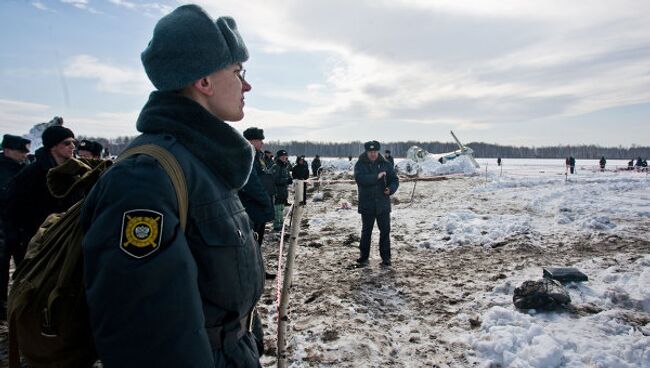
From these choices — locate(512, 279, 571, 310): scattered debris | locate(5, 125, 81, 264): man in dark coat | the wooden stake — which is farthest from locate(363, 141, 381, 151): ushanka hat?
locate(5, 125, 81, 264): man in dark coat

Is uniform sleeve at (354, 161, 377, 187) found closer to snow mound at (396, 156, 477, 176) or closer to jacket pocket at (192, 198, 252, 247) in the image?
jacket pocket at (192, 198, 252, 247)

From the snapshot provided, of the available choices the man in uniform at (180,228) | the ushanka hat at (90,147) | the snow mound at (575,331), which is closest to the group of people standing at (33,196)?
the ushanka hat at (90,147)

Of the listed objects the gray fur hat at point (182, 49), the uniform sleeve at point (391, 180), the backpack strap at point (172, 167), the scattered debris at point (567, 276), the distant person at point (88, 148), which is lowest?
the scattered debris at point (567, 276)

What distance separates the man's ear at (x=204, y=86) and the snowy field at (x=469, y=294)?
322 cm

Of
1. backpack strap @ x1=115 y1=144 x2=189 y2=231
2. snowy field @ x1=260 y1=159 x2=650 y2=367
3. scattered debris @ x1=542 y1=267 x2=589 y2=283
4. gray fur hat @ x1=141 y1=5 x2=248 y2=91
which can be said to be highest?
gray fur hat @ x1=141 y1=5 x2=248 y2=91

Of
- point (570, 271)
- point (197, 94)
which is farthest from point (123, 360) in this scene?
point (570, 271)

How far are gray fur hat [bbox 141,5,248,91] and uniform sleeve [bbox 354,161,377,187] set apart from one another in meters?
5.76

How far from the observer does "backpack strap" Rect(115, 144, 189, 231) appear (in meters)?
1.15

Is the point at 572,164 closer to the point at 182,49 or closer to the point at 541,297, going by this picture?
the point at 541,297

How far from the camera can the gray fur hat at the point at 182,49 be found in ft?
4.55

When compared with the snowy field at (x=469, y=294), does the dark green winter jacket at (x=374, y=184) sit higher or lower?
higher

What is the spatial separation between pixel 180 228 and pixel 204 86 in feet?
2.12

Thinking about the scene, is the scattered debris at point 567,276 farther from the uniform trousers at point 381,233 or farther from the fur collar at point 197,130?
the fur collar at point 197,130

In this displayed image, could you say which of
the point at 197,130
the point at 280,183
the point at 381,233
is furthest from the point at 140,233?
the point at 280,183
